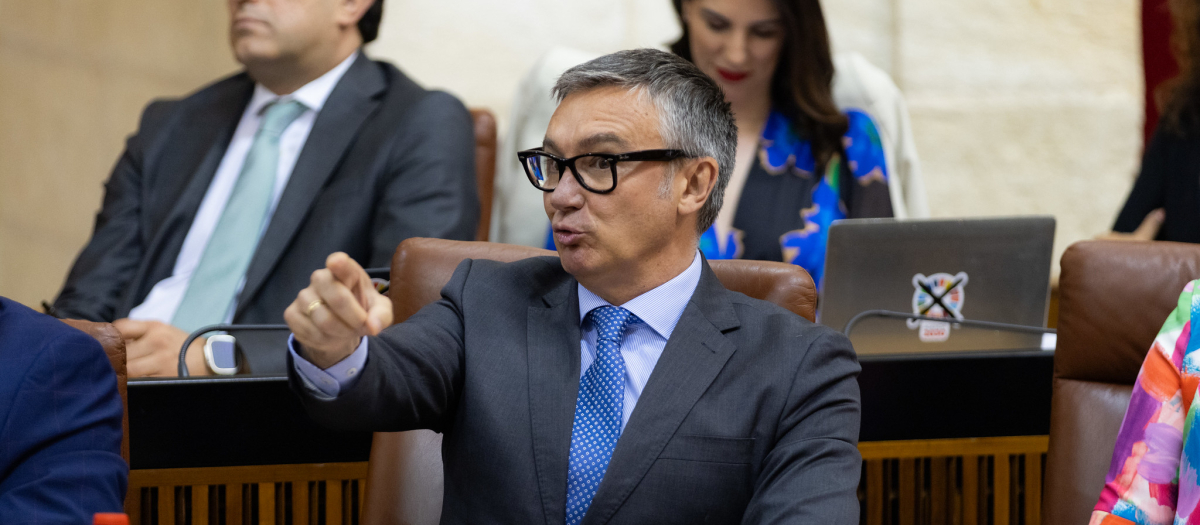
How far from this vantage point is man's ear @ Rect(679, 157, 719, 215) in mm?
1279

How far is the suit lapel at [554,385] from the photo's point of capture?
3.73 ft

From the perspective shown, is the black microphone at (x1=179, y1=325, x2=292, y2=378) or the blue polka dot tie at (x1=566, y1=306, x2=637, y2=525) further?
the black microphone at (x1=179, y1=325, x2=292, y2=378)

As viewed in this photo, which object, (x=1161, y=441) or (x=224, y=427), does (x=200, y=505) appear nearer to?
(x=224, y=427)

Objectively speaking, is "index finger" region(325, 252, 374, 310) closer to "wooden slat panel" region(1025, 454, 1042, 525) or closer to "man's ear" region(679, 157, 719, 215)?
"man's ear" region(679, 157, 719, 215)

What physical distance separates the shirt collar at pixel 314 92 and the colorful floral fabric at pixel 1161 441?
1635 mm

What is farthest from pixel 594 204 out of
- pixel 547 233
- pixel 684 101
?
pixel 547 233

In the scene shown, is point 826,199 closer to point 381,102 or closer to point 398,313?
point 381,102

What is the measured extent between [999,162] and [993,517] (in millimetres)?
2234

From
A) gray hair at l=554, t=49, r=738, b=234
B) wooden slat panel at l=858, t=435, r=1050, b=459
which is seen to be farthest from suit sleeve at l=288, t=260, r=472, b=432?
wooden slat panel at l=858, t=435, r=1050, b=459

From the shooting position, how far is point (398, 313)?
1.41 m

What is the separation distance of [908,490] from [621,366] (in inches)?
22.0

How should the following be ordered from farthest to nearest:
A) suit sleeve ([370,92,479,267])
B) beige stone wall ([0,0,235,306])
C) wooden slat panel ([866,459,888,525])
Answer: beige stone wall ([0,0,235,306])
suit sleeve ([370,92,479,267])
wooden slat panel ([866,459,888,525])

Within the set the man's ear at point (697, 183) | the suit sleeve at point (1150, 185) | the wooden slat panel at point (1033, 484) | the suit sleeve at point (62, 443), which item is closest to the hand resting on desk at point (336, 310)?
the suit sleeve at point (62, 443)

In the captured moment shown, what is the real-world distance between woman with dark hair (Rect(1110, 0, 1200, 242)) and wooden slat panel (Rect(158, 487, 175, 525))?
6.92ft
